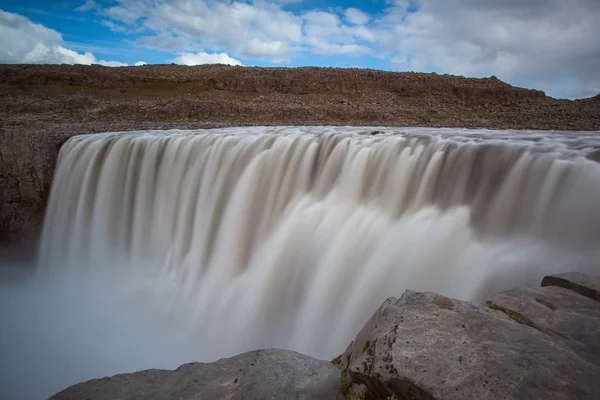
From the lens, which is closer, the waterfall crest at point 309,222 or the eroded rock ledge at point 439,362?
the eroded rock ledge at point 439,362

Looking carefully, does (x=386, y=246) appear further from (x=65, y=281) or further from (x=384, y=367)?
(x=65, y=281)

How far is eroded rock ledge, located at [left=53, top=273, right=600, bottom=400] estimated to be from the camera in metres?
1.76

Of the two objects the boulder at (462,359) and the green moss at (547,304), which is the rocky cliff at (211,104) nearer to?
the green moss at (547,304)

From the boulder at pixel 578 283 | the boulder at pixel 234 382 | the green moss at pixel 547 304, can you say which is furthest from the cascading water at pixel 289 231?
the boulder at pixel 234 382

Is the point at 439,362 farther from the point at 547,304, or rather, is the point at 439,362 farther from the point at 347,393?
the point at 547,304

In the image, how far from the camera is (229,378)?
7.98 feet

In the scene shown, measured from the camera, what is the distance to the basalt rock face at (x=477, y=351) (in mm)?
1731

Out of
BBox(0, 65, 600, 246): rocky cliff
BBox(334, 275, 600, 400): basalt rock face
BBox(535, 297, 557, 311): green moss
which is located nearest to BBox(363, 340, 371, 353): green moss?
BBox(334, 275, 600, 400): basalt rock face

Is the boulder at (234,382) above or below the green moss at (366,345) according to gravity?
below

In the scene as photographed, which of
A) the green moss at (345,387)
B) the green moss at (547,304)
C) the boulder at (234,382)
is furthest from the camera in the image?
the green moss at (547,304)

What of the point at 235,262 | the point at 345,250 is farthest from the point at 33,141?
the point at 345,250

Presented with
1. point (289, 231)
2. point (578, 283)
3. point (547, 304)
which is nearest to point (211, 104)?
point (289, 231)

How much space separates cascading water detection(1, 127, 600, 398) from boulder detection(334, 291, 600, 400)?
2.12 meters

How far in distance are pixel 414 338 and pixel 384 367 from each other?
10.4 inches
